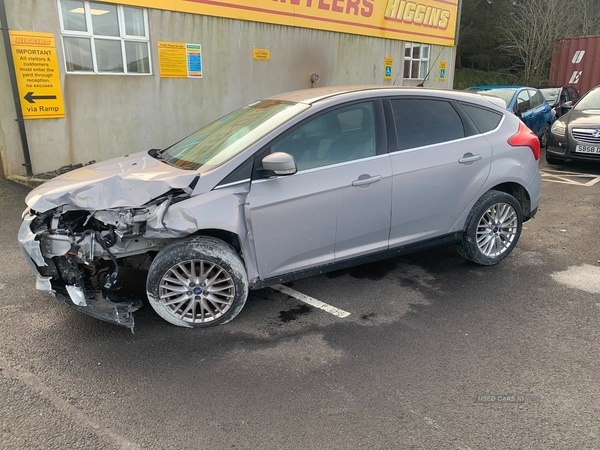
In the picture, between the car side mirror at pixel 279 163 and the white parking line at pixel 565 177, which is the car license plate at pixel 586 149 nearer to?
the white parking line at pixel 565 177

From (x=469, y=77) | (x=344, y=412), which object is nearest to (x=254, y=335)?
(x=344, y=412)

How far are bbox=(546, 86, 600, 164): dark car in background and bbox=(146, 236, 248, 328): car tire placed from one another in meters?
7.95

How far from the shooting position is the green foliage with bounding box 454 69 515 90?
31.7 metres

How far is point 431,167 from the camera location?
12.9 feet

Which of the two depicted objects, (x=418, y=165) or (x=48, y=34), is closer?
(x=418, y=165)

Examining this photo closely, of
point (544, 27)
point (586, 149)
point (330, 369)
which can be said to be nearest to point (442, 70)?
point (586, 149)

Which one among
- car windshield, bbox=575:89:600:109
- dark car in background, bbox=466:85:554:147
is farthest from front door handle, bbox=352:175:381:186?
car windshield, bbox=575:89:600:109

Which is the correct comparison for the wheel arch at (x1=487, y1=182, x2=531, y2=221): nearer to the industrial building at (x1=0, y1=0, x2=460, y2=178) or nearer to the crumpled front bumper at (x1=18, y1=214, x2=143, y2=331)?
the crumpled front bumper at (x1=18, y1=214, x2=143, y2=331)

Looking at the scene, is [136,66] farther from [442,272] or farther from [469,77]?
[469,77]

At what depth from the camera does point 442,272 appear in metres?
4.43

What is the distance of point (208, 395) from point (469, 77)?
34.3 metres

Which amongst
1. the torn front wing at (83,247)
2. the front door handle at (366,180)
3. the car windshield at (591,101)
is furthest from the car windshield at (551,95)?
the torn front wing at (83,247)

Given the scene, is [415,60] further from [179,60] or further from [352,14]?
[179,60]

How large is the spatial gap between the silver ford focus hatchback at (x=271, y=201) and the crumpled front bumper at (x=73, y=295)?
0.03 ft
